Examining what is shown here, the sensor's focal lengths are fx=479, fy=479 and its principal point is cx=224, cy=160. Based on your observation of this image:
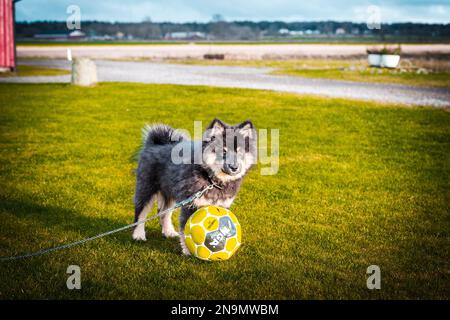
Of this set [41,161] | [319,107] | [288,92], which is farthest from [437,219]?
[288,92]

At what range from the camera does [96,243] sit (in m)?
6.06

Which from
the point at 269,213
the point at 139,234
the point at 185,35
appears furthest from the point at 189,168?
the point at 185,35

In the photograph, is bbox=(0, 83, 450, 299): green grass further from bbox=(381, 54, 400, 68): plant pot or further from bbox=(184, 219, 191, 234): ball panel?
bbox=(381, 54, 400, 68): plant pot

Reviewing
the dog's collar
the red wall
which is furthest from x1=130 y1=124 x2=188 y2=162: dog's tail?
the red wall

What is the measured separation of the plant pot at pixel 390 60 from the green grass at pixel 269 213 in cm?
1630

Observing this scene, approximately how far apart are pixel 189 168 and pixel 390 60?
28625 mm

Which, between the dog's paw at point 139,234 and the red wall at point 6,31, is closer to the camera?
the dog's paw at point 139,234

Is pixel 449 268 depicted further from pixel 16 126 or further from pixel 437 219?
pixel 16 126

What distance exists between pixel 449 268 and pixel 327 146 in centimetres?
656

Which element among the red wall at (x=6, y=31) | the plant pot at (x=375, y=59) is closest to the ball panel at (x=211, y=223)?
the red wall at (x=6, y=31)

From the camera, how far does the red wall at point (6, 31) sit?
27797mm

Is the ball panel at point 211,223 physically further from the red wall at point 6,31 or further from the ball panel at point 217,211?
the red wall at point 6,31

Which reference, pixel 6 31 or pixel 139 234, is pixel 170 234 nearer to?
pixel 139 234

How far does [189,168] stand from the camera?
18.3ft
